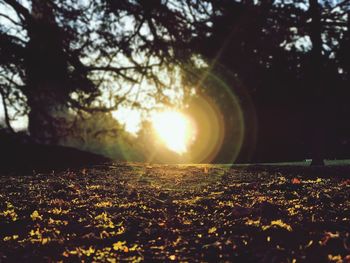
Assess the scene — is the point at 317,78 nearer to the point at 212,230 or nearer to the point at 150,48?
the point at 150,48

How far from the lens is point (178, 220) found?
9.43ft

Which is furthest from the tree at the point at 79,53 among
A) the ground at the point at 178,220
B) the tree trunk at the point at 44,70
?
the ground at the point at 178,220

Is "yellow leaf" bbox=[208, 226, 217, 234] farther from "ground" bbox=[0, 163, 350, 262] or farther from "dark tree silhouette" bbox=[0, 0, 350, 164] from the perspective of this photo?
"dark tree silhouette" bbox=[0, 0, 350, 164]

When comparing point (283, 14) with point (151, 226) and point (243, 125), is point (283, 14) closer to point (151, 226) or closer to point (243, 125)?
point (151, 226)

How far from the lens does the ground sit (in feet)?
7.16

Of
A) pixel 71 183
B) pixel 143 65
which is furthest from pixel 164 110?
pixel 71 183

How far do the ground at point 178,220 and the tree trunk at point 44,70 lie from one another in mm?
4978

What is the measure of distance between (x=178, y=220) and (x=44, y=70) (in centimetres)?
749

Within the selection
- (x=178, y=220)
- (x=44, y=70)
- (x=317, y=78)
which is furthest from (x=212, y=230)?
(x=44, y=70)

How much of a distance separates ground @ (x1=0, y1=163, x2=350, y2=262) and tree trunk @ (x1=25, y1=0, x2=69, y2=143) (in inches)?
196

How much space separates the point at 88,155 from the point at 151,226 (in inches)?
210

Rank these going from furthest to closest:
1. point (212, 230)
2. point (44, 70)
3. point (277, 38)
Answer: point (44, 70) → point (277, 38) → point (212, 230)

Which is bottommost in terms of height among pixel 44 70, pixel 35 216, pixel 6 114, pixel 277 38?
pixel 35 216

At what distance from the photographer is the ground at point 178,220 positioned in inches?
86.0
